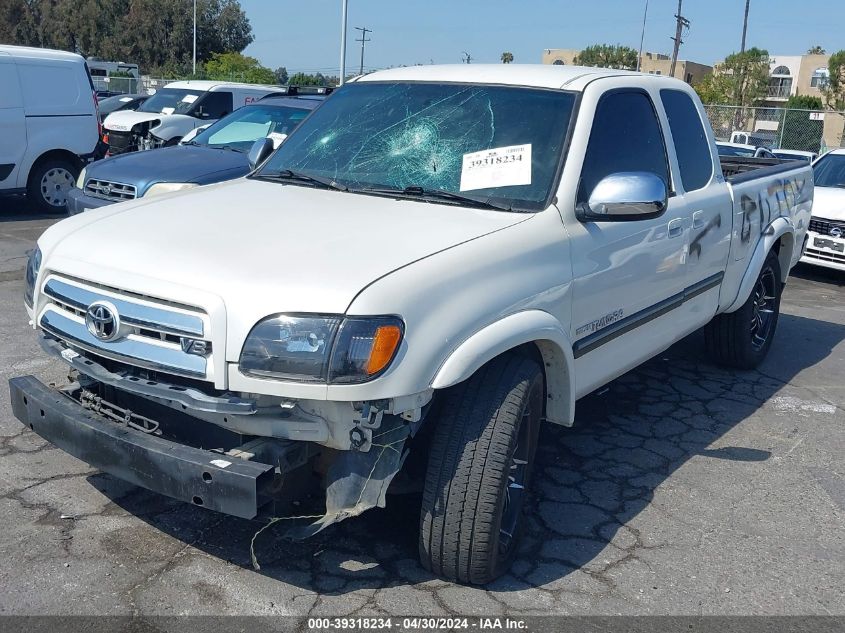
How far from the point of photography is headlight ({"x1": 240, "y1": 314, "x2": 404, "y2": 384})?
2775mm

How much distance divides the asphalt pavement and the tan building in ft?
251

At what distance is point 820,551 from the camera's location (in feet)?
12.5

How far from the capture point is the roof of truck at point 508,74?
420 centimetres

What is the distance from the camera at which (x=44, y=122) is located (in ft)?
36.9

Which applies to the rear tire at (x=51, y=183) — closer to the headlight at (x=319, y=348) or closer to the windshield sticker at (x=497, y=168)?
the windshield sticker at (x=497, y=168)

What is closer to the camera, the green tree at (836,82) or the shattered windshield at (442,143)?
the shattered windshield at (442,143)

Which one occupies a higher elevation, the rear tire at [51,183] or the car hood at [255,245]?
the car hood at [255,245]

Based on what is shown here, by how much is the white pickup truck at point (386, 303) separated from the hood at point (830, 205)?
655 centimetres

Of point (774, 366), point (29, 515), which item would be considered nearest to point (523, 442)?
point (29, 515)

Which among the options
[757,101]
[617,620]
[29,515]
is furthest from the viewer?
[757,101]

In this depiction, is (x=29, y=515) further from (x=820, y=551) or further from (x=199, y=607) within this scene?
(x=820, y=551)

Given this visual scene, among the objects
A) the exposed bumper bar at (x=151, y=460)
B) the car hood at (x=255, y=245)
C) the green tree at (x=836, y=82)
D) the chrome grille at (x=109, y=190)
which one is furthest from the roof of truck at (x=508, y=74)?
the green tree at (x=836, y=82)

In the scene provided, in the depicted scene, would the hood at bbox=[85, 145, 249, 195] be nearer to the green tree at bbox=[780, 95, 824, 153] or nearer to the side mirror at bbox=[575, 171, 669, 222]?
the side mirror at bbox=[575, 171, 669, 222]

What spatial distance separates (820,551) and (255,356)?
8.52 ft
